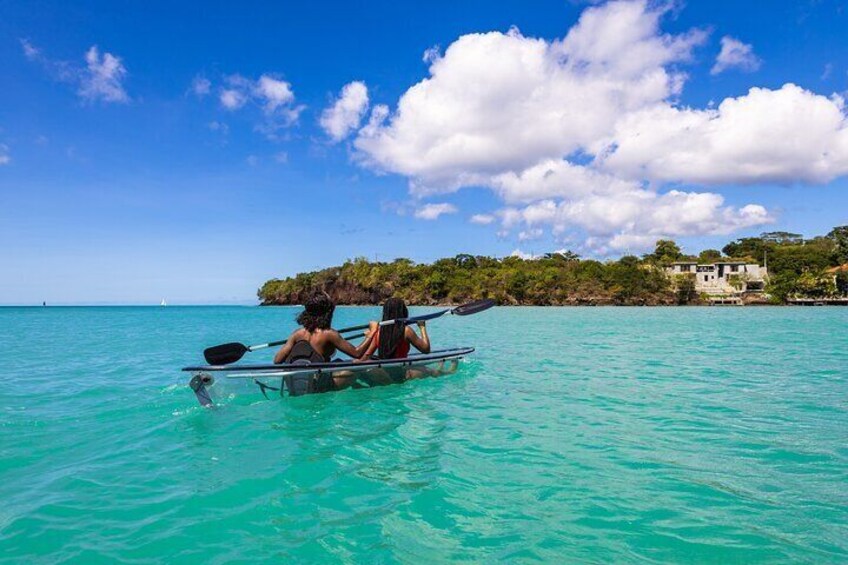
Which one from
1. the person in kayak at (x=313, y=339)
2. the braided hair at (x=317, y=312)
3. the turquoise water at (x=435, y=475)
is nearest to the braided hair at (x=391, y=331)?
the turquoise water at (x=435, y=475)

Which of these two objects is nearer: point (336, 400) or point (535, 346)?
point (336, 400)

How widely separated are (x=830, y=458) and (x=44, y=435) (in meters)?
10.9

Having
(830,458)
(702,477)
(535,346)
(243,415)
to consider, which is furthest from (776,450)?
(535,346)

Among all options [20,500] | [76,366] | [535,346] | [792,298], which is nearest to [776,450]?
[20,500]

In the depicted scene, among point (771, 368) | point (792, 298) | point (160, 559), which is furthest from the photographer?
point (792, 298)

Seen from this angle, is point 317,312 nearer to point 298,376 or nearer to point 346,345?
point 346,345

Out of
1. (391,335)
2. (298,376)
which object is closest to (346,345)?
(298,376)

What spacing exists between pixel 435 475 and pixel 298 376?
471cm

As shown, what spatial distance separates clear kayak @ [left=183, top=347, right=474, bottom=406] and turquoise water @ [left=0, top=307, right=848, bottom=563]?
0.29 m

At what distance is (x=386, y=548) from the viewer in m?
4.08

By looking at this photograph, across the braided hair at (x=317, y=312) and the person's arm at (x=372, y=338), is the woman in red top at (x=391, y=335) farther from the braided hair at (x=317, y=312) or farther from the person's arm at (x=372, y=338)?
the braided hair at (x=317, y=312)

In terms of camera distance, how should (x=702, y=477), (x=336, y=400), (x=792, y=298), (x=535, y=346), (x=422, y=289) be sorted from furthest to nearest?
(x=422, y=289) → (x=792, y=298) → (x=535, y=346) → (x=336, y=400) → (x=702, y=477)

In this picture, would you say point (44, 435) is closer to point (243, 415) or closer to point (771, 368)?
point (243, 415)

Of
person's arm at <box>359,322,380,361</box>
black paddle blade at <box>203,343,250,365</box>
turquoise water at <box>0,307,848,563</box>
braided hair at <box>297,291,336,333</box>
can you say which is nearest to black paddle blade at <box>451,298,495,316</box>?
turquoise water at <box>0,307,848,563</box>
